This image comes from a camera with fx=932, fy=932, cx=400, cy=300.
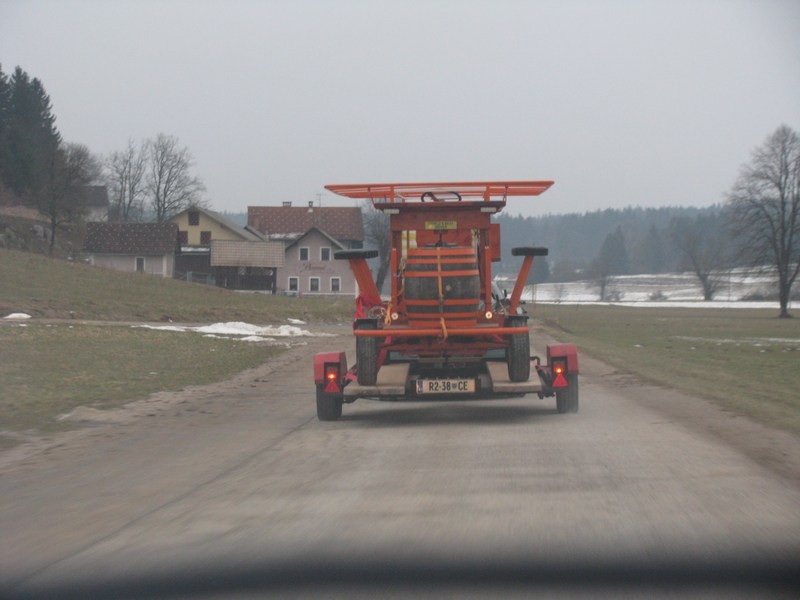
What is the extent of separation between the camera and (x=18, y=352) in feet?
71.1

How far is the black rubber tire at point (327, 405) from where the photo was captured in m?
13.1

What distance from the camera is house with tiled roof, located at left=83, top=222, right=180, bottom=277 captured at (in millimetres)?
89562

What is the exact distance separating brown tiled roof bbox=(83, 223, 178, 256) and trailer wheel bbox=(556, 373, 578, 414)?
80.2 m

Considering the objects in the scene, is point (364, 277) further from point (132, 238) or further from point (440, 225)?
point (132, 238)

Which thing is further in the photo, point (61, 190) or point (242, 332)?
point (61, 190)

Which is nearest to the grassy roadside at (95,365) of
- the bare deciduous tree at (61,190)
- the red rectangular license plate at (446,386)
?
the red rectangular license plate at (446,386)

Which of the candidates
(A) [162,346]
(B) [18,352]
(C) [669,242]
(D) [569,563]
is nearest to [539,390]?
(D) [569,563]

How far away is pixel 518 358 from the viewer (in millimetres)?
12547

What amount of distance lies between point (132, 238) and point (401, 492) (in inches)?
3408

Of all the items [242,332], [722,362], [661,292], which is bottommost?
[722,362]

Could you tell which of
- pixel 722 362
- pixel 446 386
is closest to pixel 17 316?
pixel 722 362

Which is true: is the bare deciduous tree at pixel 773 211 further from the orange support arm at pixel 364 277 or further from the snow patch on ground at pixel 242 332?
the orange support arm at pixel 364 277

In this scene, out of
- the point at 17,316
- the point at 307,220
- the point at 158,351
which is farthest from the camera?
the point at 307,220

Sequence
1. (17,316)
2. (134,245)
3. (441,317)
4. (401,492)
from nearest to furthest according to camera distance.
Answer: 1. (401,492)
2. (441,317)
3. (17,316)
4. (134,245)
